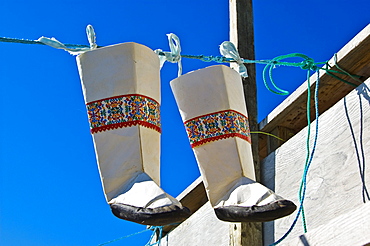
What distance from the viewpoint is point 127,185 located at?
67.8 inches

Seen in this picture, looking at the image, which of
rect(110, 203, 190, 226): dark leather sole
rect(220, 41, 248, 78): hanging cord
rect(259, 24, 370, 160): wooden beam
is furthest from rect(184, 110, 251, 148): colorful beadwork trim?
rect(259, 24, 370, 160): wooden beam

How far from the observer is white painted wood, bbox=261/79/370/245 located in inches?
74.8

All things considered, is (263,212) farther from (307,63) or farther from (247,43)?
(247,43)

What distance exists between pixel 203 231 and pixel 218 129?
3.09ft

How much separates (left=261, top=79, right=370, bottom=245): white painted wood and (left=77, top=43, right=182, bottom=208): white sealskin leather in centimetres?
59

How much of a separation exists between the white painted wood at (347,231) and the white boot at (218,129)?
23 centimetres

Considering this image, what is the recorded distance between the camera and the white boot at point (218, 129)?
1825mm

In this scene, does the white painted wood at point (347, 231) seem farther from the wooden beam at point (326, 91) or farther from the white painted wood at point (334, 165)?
the wooden beam at point (326, 91)

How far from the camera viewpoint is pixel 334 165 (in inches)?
79.3

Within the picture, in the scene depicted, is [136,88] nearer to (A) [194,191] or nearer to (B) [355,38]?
(B) [355,38]

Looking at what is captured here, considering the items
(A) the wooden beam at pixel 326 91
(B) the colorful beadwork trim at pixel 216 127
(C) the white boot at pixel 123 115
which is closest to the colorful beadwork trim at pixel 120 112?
(C) the white boot at pixel 123 115

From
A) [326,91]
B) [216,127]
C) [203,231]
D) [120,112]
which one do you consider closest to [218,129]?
[216,127]

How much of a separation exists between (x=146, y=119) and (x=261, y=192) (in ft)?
1.34

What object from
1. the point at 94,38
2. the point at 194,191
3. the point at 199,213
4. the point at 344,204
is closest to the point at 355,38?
the point at 344,204
